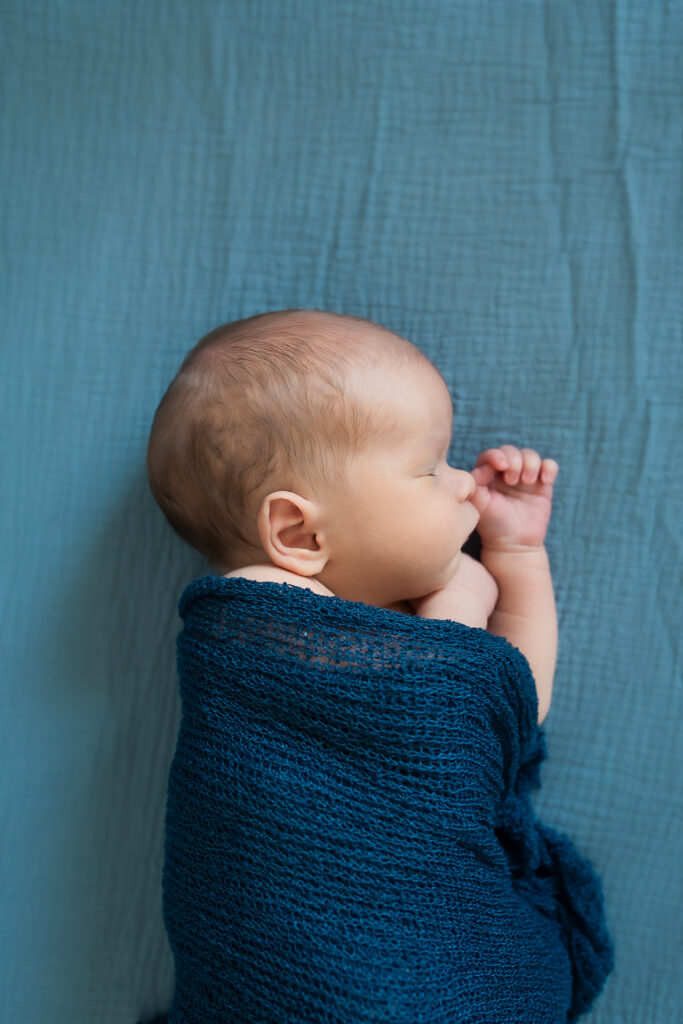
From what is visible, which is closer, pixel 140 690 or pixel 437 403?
pixel 437 403

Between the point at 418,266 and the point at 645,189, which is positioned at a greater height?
the point at 645,189

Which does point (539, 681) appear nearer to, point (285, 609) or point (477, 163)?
point (285, 609)

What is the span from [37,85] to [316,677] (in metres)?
0.87

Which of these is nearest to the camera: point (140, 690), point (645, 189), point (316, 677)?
point (316, 677)

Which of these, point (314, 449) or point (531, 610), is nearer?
point (314, 449)

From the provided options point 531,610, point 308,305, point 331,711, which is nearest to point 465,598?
point 531,610

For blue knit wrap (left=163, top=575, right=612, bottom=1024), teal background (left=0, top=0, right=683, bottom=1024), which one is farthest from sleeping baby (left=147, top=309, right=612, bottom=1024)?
teal background (left=0, top=0, right=683, bottom=1024)

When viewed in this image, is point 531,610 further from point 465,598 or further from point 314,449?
point 314,449

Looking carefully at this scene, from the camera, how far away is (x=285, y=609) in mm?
805

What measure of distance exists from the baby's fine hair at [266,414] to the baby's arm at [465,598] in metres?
0.21

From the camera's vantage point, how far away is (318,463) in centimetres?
82

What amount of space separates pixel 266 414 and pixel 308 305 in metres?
0.27

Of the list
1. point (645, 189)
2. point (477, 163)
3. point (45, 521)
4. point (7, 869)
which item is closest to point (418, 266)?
point (477, 163)

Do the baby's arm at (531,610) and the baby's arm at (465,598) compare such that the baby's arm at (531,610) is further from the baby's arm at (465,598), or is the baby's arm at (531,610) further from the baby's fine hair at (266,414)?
the baby's fine hair at (266,414)
